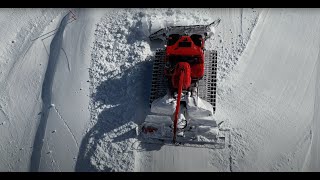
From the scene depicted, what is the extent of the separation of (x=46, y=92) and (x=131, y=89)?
2.07 m

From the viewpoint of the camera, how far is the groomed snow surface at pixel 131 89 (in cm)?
1000

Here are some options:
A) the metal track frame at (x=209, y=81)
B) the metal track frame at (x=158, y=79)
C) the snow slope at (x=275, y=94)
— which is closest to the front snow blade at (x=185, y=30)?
the metal track frame at (x=158, y=79)

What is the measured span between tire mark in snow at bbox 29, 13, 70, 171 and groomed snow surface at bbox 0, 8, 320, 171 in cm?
3

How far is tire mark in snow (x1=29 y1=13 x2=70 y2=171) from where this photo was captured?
33.4 feet

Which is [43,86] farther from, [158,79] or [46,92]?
[158,79]

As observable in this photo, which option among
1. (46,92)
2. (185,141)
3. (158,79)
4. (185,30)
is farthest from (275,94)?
(46,92)

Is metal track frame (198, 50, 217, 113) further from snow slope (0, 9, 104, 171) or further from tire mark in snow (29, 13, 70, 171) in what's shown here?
tire mark in snow (29, 13, 70, 171)

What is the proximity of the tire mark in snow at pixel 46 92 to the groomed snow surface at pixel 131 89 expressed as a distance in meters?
0.03

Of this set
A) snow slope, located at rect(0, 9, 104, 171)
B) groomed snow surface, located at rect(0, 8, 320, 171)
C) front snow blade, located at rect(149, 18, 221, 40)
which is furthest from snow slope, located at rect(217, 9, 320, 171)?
snow slope, located at rect(0, 9, 104, 171)

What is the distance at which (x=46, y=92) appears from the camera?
36.1 ft

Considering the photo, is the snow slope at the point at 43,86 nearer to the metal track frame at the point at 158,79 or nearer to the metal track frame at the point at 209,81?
the metal track frame at the point at 158,79

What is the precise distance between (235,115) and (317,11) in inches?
143

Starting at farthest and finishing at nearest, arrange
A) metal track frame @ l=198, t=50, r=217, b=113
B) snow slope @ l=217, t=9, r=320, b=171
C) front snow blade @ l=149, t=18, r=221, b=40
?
front snow blade @ l=149, t=18, r=221, b=40 → metal track frame @ l=198, t=50, r=217, b=113 → snow slope @ l=217, t=9, r=320, b=171
